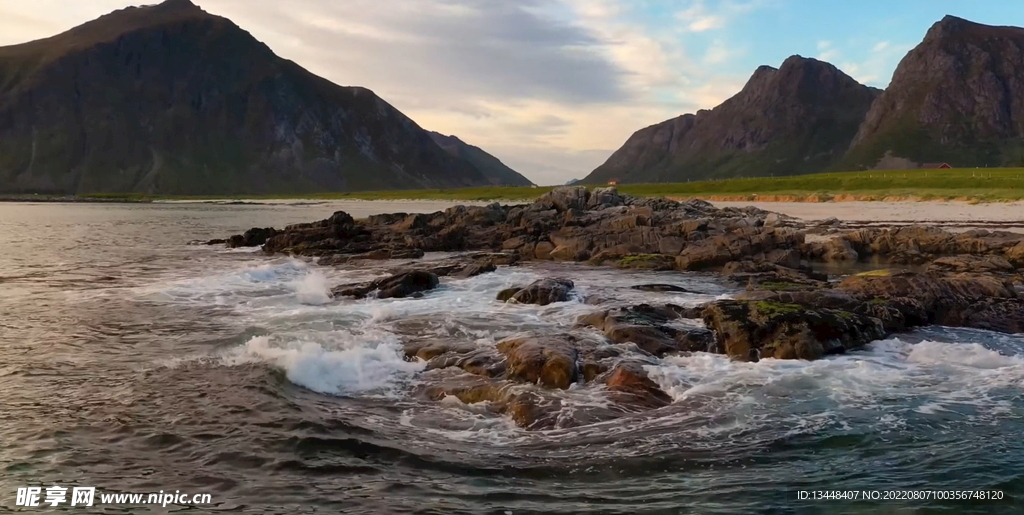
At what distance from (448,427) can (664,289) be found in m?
16.4

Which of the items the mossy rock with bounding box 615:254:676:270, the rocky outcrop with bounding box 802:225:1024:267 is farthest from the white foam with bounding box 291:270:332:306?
the rocky outcrop with bounding box 802:225:1024:267

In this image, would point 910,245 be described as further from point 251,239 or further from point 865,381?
point 251,239

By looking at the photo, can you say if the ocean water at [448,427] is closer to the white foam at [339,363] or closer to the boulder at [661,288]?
the white foam at [339,363]

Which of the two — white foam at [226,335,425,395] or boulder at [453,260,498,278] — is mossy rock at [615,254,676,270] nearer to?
boulder at [453,260,498,278]

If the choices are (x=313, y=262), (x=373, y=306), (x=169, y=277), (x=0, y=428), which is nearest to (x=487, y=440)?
(x=0, y=428)

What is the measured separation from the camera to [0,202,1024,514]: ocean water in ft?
31.9

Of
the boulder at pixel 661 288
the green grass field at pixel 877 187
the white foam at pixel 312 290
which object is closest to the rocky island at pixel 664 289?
the boulder at pixel 661 288

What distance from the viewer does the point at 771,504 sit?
9219 millimetres

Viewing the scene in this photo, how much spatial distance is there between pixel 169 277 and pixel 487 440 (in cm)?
2681

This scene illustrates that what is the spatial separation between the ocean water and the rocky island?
2.22 feet

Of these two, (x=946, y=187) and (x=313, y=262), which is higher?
(x=946, y=187)

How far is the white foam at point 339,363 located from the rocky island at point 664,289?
31.4 inches

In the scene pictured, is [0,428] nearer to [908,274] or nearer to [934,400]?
[934,400]

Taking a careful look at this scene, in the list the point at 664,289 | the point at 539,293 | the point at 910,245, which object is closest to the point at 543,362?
the point at 539,293
